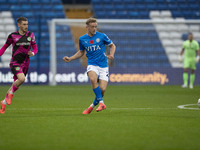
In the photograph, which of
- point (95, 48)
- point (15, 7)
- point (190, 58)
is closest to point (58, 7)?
point (15, 7)

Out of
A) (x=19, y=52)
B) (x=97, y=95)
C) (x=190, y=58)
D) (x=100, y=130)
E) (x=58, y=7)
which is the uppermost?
(x=19, y=52)

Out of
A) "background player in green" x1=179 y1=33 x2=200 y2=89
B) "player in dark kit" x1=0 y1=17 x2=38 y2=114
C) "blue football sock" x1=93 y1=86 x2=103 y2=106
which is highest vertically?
"player in dark kit" x1=0 y1=17 x2=38 y2=114

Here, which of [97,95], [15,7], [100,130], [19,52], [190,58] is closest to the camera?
[100,130]

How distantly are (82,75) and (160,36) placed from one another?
14.7 feet

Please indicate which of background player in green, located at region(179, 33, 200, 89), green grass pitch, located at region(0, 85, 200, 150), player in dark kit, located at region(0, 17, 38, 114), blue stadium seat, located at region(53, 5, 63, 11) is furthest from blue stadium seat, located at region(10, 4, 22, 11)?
green grass pitch, located at region(0, 85, 200, 150)

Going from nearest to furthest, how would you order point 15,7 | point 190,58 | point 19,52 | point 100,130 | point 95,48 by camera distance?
point 100,130 < point 95,48 < point 19,52 < point 190,58 < point 15,7

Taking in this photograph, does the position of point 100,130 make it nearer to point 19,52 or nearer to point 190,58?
point 19,52

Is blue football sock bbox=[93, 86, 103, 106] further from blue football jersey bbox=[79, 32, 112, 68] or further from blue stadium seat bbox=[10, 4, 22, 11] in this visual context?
blue stadium seat bbox=[10, 4, 22, 11]

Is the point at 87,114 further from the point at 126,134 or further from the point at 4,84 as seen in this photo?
the point at 4,84

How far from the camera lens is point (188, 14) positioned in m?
25.8

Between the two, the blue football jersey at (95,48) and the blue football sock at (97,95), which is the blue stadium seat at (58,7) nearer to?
the blue football jersey at (95,48)

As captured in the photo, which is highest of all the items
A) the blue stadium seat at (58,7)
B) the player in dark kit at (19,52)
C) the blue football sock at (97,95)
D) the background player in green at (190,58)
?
the player in dark kit at (19,52)

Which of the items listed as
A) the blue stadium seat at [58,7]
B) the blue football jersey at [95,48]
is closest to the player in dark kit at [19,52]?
the blue football jersey at [95,48]

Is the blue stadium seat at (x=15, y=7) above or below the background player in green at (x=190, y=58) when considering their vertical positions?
above
